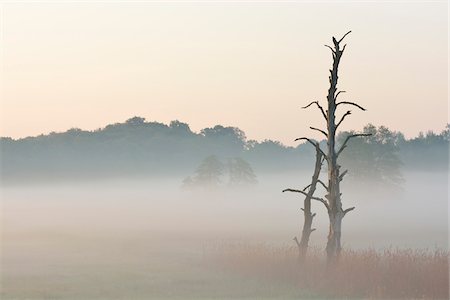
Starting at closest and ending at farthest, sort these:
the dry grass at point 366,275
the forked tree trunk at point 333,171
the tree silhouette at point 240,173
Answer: the dry grass at point 366,275 < the forked tree trunk at point 333,171 < the tree silhouette at point 240,173

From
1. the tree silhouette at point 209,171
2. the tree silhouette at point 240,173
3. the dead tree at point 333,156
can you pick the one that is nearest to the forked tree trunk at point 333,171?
the dead tree at point 333,156

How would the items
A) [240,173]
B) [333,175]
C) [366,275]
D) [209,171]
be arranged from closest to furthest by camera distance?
[366,275]
[333,175]
[209,171]
[240,173]

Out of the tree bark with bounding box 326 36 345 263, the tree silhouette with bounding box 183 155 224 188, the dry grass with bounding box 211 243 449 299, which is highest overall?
the tree silhouette with bounding box 183 155 224 188

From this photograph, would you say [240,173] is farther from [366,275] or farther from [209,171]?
[366,275]

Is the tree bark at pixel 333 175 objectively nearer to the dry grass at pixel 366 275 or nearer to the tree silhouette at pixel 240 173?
the dry grass at pixel 366 275

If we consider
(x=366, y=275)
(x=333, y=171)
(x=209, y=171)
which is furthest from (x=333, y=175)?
(x=209, y=171)

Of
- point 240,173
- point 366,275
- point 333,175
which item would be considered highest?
point 240,173

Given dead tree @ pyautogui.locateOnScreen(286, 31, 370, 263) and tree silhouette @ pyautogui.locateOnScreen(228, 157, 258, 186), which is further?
tree silhouette @ pyautogui.locateOnScreen(228, 157, 258, 186)

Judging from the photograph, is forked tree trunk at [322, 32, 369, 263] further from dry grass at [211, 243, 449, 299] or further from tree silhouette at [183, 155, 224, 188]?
tree silhouette at [183, 155, 224, 188]

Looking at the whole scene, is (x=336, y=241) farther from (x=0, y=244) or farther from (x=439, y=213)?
(x=439, y=213)

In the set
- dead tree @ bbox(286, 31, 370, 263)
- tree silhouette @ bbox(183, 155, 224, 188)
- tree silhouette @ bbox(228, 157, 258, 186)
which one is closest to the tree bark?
dead tree @ bbox(286, 31, 370, 263)

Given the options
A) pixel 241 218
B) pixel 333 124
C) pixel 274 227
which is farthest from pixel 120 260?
pixel 241 218

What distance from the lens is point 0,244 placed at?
52688 mm

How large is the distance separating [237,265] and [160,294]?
649cm
